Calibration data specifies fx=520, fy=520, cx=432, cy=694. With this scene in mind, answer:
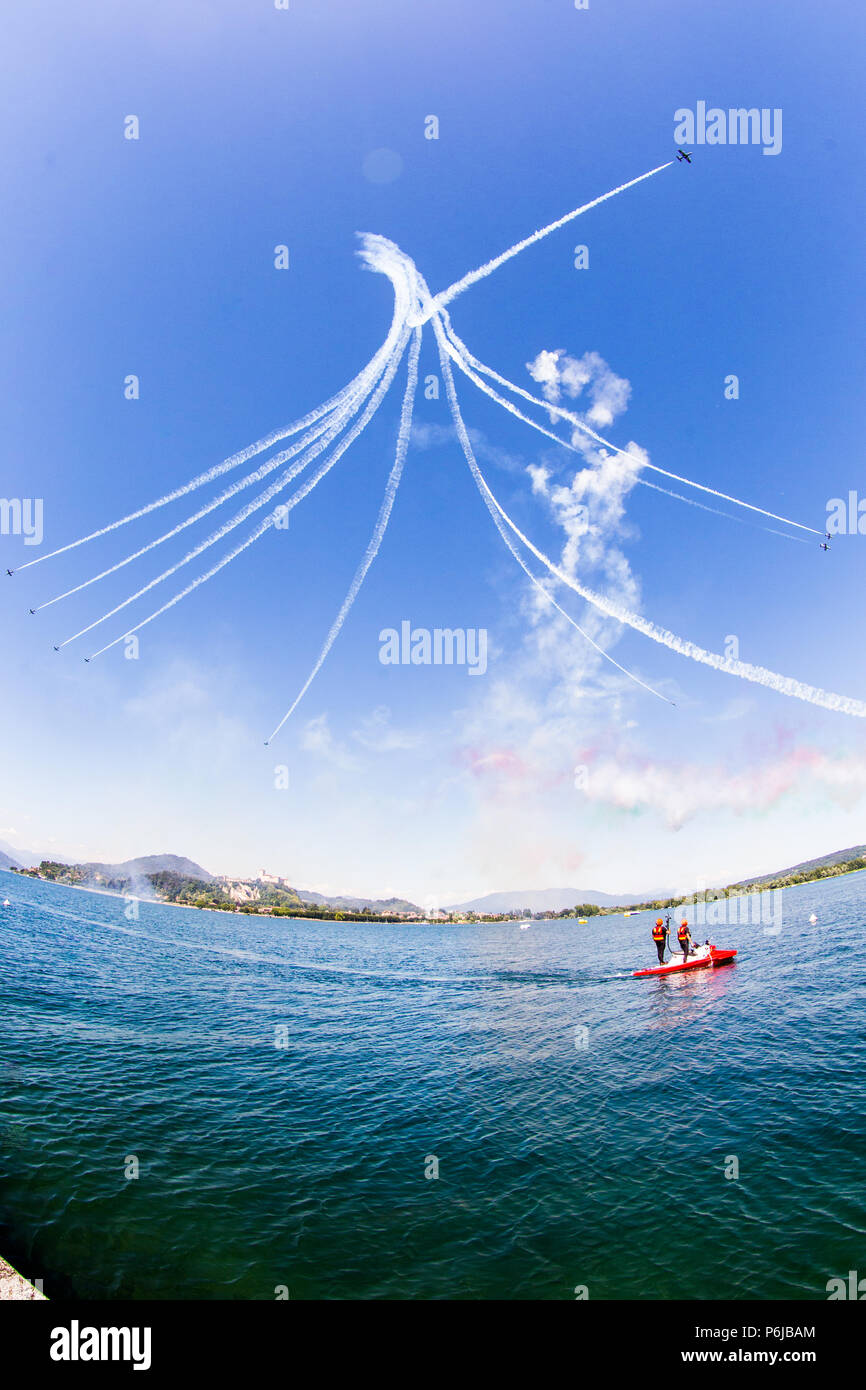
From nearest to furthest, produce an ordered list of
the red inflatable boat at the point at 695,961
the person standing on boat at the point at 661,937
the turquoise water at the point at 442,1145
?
the turquoise water at the point at 442,1145
the red inflatable boat at the point at 695,961
the person standing on boat at the point at 661,937

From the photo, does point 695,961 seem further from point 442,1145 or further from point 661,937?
point 442,1145

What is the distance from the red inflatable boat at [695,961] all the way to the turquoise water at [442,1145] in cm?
839

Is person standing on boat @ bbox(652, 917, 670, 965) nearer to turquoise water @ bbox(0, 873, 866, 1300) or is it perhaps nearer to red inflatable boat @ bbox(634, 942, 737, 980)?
red inflatable boat @ bbox(634, 942, 737, 980)

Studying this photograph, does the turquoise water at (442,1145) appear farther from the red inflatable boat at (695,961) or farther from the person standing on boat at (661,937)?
the person standing on boat at (661,937)

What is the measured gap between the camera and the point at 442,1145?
77.8ft

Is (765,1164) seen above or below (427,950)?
above

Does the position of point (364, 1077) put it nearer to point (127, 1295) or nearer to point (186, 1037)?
point (186, 1037)

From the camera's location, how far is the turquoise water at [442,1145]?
15922 mm

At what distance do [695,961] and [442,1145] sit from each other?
1855 inches

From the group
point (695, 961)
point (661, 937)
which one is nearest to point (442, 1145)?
point (661, 937)

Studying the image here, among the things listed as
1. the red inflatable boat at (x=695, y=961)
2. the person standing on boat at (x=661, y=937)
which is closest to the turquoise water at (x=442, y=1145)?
the red inflatable boat at (x=695, y=961)

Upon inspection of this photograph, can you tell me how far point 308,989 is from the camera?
63.4 m
